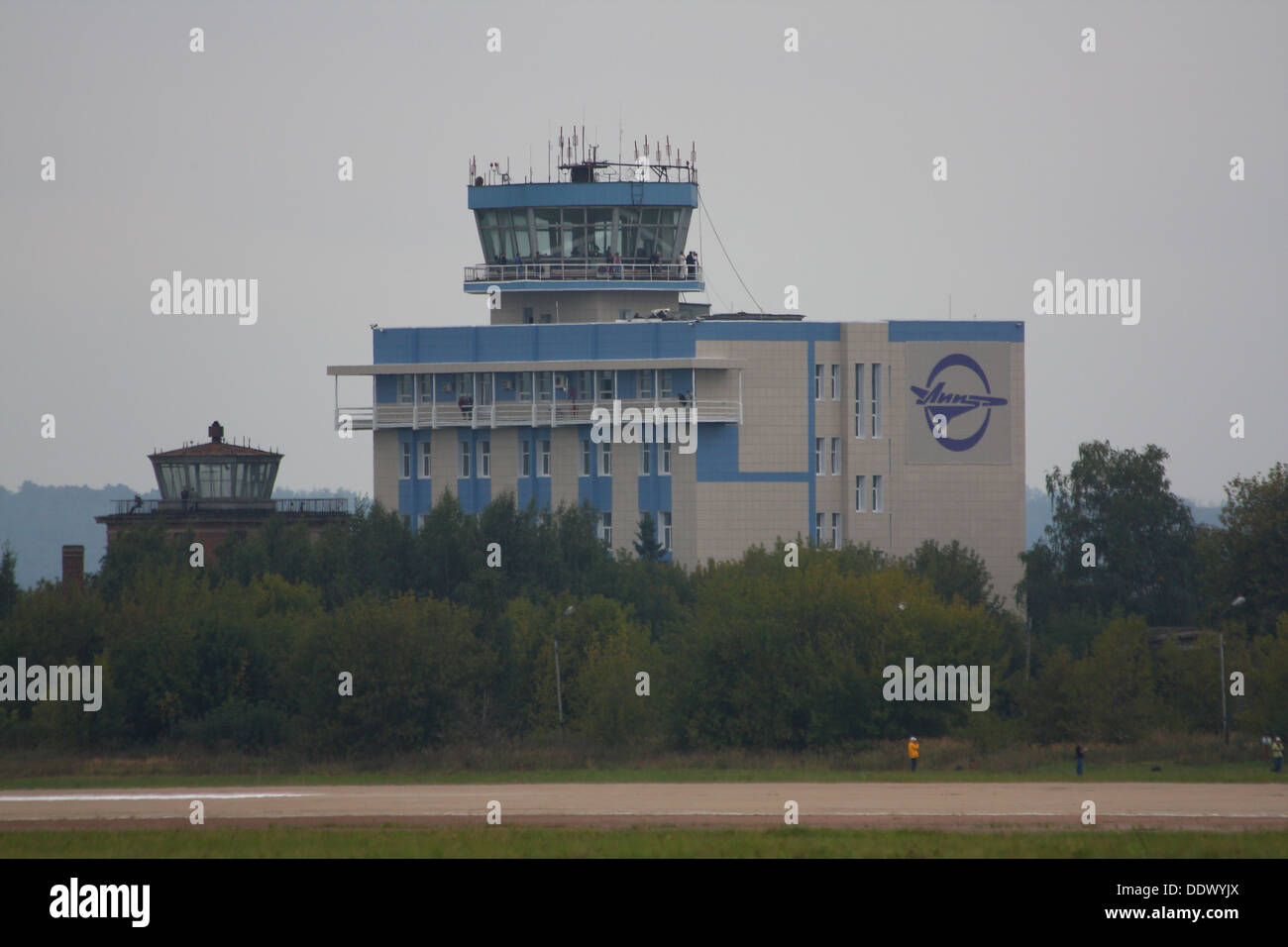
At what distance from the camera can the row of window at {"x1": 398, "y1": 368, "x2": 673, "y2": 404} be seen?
119 m

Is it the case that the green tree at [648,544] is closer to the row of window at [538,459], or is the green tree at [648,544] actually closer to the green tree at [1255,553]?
the row of window at [538,459]

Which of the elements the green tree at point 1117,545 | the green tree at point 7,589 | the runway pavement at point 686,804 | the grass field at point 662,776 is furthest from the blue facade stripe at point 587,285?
the runway pavement at point 686,804

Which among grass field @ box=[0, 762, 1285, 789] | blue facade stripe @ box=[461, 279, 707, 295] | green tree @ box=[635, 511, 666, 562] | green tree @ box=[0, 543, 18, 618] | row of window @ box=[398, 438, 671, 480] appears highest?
blue facade stripe @ box=[461, 279, 707, 295]

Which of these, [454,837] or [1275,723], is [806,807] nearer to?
[454,837]

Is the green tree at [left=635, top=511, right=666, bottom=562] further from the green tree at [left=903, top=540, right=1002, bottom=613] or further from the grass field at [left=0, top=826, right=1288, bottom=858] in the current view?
the grass field at [left=0, top=826, right=1288, bottom=858]

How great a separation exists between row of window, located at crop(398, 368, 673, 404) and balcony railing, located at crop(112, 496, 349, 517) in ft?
31.9

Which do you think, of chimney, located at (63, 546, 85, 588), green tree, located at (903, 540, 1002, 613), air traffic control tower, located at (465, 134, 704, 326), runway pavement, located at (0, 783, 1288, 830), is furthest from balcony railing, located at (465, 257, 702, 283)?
runway pavement, located at (0, 783, 1288, 830)

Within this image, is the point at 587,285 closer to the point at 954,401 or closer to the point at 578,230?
the point at 578,230

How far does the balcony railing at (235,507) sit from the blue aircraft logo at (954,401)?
3626cm

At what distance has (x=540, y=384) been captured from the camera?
4761 inches

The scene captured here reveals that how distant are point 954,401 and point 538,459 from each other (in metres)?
24.5

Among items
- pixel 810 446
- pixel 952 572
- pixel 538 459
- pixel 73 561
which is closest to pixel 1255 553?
pixel 952 572

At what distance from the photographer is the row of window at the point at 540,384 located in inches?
4680
